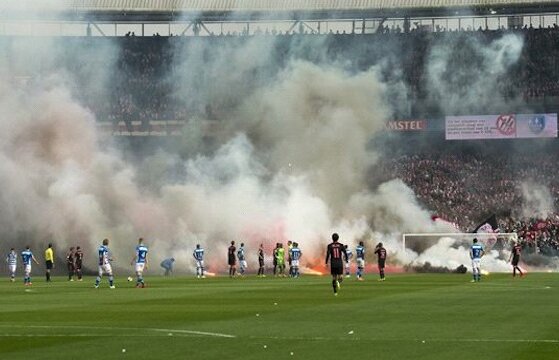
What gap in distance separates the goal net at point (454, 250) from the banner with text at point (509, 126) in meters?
8.72

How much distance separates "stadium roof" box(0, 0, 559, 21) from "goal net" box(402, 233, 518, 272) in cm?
1821

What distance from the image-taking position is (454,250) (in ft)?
214

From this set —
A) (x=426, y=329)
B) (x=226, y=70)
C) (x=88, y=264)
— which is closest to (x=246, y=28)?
(x=226, y=70)

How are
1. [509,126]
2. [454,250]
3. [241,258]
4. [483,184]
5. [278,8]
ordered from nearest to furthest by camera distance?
1. [241,258]
2. [454,250]
3. [509,126]
4. [483,184]
5. [278,8]

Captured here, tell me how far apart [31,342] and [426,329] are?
25.5ft

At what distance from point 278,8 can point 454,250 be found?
21625 mm

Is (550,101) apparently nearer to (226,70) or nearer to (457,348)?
(226,70)

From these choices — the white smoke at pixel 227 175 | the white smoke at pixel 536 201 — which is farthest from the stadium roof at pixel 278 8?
the white smoke at pixel 536 201

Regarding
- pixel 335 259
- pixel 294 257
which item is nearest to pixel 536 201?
pixel 294 257

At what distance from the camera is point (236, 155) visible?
7012 centimetres

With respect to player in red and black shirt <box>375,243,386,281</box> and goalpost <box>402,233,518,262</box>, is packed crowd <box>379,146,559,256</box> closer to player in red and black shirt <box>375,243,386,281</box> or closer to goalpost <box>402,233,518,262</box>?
goalpost <box>402,233,518,262</box>

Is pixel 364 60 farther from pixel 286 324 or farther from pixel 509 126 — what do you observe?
pixel 286 324

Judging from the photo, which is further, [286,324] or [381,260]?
[381,260]

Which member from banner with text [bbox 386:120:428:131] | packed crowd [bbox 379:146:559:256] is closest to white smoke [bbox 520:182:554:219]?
packed crowd [bbox 379:146:559:256]
